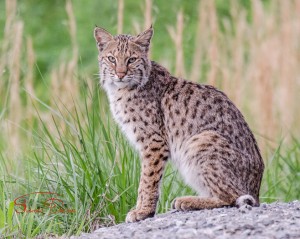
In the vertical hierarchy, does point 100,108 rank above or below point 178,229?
above

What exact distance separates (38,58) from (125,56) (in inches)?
285

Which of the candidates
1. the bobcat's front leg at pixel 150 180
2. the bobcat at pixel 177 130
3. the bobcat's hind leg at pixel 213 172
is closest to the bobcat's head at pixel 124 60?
the bobcat at pixel 177 130

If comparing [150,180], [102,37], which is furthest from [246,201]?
[102,37]

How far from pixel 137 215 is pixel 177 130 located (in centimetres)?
71

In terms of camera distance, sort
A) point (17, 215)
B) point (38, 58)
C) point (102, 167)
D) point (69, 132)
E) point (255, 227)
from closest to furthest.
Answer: point (255, 227) → point (17, 215) → point (102, 167) → point (69, 132) → point (38, 58)

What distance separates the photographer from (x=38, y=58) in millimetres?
13969

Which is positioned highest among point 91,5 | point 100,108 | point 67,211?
point 91,5

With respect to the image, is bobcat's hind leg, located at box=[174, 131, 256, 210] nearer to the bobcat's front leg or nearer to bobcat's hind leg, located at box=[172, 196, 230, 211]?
bobcat's hind leg, located at box=[172, 196, 230, 211]

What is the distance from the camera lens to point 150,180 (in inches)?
256

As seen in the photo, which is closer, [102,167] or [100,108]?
[102,167]

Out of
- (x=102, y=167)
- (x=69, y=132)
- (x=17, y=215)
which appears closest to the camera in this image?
(x=17, y=215)

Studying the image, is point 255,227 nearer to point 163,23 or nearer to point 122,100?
point 122,100

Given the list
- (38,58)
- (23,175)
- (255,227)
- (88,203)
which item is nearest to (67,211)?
(88,203)

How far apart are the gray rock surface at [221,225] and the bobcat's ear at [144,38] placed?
4.82 ft
